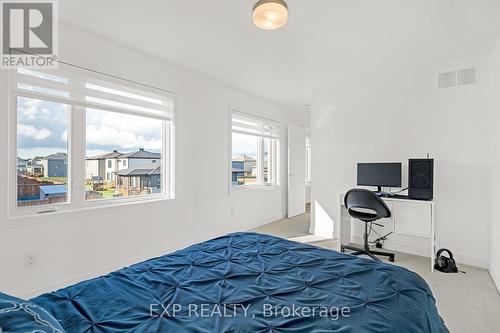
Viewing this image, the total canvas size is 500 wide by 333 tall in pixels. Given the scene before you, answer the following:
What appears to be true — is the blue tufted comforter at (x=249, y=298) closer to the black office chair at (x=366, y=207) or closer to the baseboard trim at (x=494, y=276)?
the black office chair at (x=366, y=207)

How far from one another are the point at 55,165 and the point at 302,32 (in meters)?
2.75

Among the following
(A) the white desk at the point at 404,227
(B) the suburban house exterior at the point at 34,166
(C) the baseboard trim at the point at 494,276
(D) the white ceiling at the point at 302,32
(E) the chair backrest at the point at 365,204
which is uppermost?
(D) the white ceiling at the point at 302,32

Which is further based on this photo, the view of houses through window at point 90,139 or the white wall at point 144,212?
the view of houses through window at point 90,139

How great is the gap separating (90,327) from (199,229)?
2.99 meters

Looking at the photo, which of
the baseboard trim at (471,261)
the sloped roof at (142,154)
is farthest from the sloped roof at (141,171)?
the baseboard trim at (471,261)

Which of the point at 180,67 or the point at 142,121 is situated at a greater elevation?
the point at 180,67

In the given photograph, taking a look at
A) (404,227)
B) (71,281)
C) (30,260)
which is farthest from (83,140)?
(404,227)

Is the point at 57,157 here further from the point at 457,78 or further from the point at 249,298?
the point at 457,78

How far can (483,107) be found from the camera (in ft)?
10.3

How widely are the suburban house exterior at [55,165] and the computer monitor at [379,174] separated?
3600mm

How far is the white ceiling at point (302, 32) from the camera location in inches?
89.4

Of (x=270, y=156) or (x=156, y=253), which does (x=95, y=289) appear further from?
(x=270, y=156)

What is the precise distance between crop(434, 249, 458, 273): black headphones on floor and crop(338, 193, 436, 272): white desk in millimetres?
143

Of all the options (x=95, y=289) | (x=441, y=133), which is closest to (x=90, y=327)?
(x=95, y=289)
